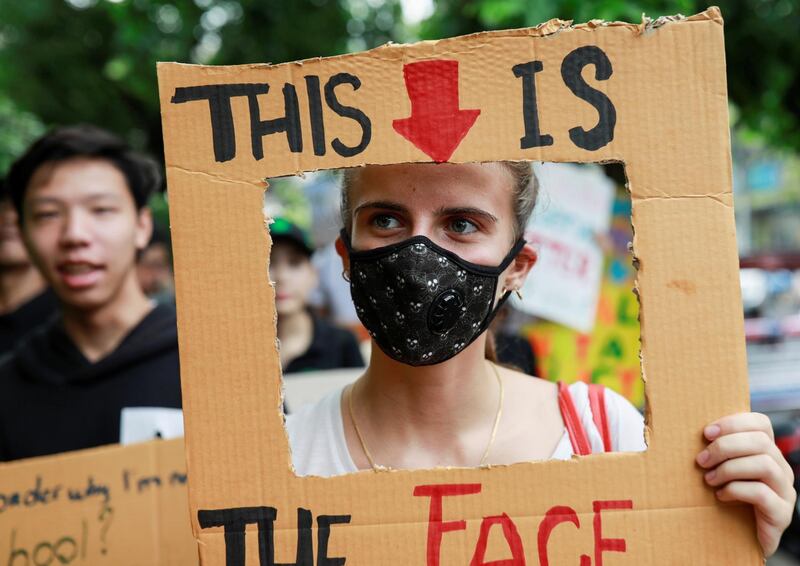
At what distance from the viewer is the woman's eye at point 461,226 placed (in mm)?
1504

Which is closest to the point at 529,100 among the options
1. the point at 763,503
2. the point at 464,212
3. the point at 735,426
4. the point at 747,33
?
the point at 464,212

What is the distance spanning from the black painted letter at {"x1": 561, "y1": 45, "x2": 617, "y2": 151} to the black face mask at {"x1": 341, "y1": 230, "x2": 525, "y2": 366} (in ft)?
1.04

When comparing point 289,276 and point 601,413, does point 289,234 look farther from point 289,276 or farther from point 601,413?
point 601,413

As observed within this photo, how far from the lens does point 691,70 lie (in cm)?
131

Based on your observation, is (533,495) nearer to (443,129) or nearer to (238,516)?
(238,516)

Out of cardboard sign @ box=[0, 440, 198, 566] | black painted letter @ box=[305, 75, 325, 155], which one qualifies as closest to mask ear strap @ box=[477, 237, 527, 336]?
black painted letter @ box=[305, 75, 325, 155]

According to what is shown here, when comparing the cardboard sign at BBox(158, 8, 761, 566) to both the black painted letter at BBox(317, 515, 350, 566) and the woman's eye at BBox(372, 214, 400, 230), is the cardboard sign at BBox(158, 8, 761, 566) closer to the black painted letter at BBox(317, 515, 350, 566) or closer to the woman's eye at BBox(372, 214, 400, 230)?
the black painted letter at BBox(317, 515, 350, 566)

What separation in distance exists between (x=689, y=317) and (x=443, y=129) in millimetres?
511

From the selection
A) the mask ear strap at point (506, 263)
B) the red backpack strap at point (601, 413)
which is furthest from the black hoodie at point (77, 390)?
the red backpack strap at point (601, 413)

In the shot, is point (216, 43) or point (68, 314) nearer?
point (68, 314)

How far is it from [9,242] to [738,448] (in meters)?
3.72

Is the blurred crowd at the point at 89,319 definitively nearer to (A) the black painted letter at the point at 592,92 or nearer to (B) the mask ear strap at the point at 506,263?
(B) the mask ear strap at the point at 506,263

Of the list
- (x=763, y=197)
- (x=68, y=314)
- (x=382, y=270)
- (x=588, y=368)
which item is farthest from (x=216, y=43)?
(x=763, y=197)

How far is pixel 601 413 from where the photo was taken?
5.31 feet
